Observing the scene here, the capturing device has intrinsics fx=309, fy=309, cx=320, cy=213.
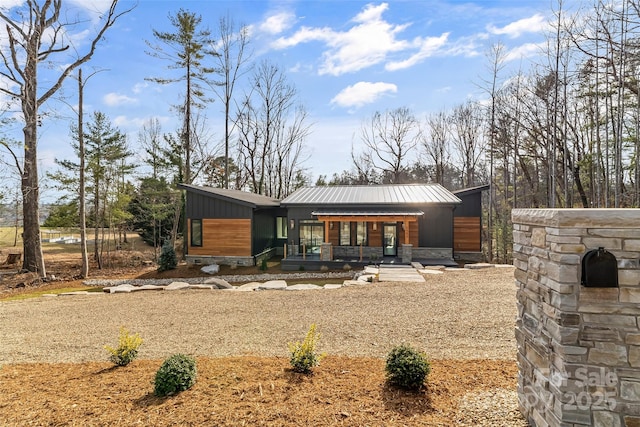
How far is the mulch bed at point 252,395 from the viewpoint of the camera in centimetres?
302

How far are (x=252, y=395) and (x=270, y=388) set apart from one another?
0.72 ft

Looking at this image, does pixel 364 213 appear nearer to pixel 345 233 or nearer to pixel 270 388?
pixel 345 233

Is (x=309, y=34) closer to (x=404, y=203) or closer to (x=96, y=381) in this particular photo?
(x=404, y=203)

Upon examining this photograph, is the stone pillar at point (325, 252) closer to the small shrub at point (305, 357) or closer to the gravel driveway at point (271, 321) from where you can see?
the gravel driveway at point (271, 321)

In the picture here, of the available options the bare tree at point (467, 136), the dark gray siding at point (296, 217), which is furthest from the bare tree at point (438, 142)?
the dark gray siding at point (296, 217)

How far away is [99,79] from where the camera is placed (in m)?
12.4

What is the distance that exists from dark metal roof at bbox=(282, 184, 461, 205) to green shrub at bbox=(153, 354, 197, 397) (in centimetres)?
1147

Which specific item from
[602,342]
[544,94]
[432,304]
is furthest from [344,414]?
[544,94]

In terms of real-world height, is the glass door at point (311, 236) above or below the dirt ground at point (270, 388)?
above

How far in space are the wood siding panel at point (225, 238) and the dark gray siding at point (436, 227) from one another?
26.4ft

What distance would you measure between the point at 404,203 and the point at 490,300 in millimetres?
7330

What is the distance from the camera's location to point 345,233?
14742 millimetres

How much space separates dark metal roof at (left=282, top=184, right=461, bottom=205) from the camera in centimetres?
1438

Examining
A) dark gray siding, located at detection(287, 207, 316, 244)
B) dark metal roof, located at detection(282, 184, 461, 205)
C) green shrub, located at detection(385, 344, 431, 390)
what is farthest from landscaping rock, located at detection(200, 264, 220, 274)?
green shrub, located at detection(385, 344, 431, 390)
